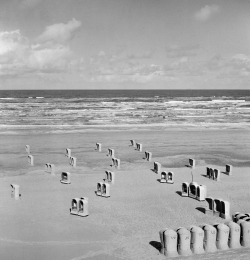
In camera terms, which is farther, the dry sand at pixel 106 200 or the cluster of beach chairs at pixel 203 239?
the dry sand at pixel 106 200

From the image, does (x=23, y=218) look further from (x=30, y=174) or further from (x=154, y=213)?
(x=30, y=174)

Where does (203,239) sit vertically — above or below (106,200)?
above

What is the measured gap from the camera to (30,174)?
22203 millimetres

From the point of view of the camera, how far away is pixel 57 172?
22688mm

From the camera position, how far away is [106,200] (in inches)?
682

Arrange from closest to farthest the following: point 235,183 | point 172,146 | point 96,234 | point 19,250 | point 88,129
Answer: point 19,250 → point 96,234 → point 235,183 → point 172,146 → point 88,129

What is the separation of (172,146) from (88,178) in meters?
12.8

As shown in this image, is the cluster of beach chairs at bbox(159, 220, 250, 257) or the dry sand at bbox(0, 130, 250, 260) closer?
the cluster of beach chairs at bbox(159, 220, 250, 257)

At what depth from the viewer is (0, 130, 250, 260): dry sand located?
1248 centimetres

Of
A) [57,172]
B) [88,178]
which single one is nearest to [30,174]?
[57,172]

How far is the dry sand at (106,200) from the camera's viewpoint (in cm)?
1248

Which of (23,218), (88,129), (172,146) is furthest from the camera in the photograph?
(88,129)

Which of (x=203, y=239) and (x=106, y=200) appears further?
(x=106, y=200)

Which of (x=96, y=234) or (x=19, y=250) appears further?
(x=96, y=234)
